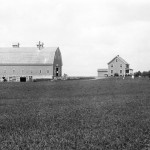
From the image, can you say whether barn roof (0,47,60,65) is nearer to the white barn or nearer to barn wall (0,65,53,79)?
the white barn

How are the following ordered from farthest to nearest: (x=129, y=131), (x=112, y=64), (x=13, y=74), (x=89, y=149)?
(x=112, y=64) → (x=13, y=74) → (x=129, y=131) → (x=89, y=149)

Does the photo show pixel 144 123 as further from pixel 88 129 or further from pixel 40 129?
pixel 40 129

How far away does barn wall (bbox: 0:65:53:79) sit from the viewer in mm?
83938

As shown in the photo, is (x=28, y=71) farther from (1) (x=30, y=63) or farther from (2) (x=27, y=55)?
(2) (x=27, y=55)

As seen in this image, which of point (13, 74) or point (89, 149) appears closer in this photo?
point (89, 149)

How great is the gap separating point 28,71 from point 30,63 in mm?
2397

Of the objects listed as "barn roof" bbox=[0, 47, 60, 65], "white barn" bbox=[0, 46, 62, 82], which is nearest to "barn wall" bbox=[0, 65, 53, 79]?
"white barn" bbox=[0, 46, 62, 82]

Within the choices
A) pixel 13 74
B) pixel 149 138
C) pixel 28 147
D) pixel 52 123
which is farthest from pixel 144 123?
pixel 13 74

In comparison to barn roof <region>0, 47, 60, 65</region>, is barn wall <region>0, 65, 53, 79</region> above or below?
below

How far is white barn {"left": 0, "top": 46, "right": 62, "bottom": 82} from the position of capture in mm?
83938

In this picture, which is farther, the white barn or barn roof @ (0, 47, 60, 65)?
barn roof @ (0, 47, 60, 65)

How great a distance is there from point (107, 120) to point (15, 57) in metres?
77.0

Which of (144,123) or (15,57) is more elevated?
(15,57)

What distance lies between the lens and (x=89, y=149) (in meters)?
7.82
